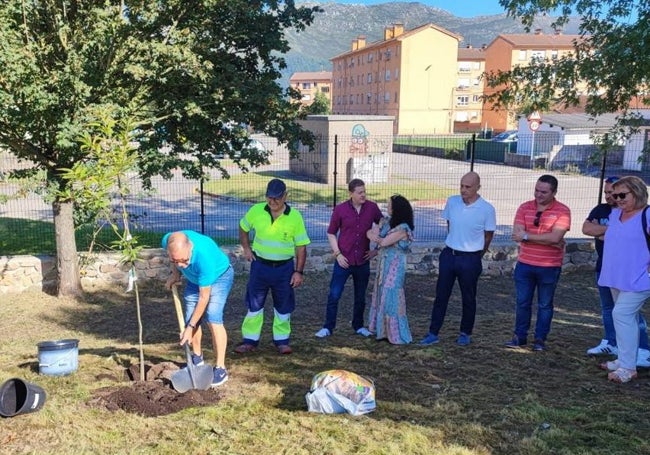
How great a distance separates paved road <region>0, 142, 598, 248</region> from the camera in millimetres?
14078

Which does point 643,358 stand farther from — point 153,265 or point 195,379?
point 153,265

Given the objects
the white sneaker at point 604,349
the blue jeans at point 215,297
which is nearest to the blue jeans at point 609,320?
the white sneaker at point 604,349

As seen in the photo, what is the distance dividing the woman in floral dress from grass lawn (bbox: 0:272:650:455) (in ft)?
0.69

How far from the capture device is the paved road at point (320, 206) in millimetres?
14078

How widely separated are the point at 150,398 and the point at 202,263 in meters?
1.09

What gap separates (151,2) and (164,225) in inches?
322

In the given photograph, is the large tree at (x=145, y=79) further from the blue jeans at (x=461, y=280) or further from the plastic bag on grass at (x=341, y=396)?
the plastic bag on grass at (x=341, y=396)

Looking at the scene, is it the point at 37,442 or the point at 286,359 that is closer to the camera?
the point at 37,442

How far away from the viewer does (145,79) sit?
7492 mm

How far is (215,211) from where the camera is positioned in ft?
54.3

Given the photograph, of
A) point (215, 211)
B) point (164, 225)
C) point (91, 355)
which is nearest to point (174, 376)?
point (91, 355)

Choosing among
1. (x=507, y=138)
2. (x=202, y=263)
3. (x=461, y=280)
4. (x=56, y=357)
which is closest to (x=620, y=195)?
(x=461, y=280)

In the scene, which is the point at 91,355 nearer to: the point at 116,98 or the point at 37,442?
the point at 37,442

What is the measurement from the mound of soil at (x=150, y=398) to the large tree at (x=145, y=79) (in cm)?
300
